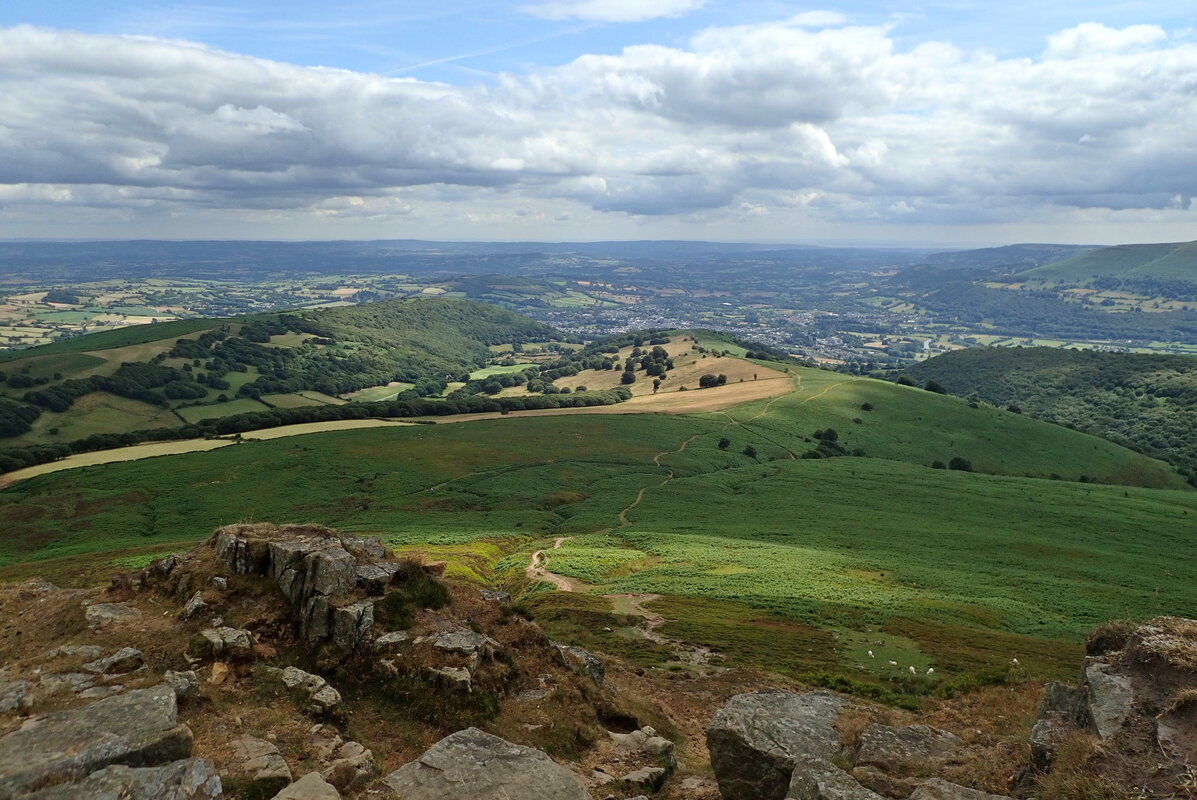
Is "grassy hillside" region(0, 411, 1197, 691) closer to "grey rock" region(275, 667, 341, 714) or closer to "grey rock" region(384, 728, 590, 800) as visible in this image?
"grey rock" region(275, 667, 341, 714)

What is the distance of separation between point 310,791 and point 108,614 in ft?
57.3

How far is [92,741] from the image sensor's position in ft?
51.9

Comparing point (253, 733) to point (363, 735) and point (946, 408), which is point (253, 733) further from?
point (946, 408)

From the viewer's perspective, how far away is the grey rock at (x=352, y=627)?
25.4m

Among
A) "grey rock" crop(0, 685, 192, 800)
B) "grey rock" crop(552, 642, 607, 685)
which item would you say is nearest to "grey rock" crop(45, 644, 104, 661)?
"grey rock" crop(0, 685, 192, 800)

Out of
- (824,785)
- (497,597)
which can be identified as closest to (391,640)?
(497,597)

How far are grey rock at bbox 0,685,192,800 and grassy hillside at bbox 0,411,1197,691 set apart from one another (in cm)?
2225

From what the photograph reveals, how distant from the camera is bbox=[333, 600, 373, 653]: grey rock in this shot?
83.4 ft

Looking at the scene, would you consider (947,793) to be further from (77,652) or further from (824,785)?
(77,652)

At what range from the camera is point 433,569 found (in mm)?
31969

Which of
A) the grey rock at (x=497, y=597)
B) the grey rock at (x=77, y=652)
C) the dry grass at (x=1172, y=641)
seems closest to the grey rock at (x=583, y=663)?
the grey rock at (x=497, y=597)

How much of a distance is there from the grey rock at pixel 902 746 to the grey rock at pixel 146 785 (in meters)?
17.5

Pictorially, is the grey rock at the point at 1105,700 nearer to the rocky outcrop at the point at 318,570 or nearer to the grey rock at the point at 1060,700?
the grey rock at the point at 1060,700

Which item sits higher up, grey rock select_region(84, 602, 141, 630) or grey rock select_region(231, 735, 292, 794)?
grey rock select_region(231, 735, 292, 794)
